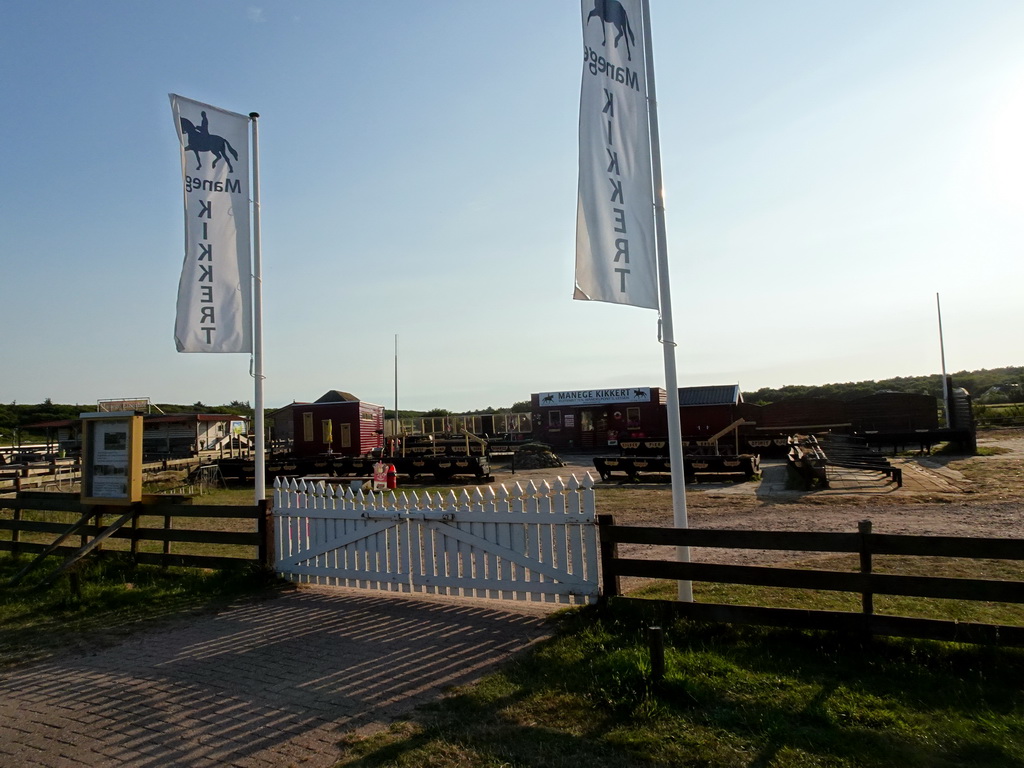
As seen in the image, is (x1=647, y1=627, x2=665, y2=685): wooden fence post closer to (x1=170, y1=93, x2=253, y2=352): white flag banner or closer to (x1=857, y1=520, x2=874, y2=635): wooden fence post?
(x1=857, y1=520, x2=874, y2=635): wooden fence post

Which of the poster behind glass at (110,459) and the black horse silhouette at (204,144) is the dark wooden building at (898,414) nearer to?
the black horse silhouette at (204,144)

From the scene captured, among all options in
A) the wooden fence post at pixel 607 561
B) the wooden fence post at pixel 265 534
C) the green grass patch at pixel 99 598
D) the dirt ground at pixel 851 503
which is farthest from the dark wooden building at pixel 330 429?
the wooden fence post at pixel 607 561

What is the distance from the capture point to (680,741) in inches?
146

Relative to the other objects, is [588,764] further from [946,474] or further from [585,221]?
[946,474]

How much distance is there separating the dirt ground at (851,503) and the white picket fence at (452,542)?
7.99 feet

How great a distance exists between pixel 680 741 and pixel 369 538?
4437 mm

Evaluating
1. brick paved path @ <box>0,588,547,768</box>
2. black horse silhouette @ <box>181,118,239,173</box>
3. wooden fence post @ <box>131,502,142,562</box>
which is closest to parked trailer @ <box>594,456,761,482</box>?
wooden fence post @ <box>131,502,142,562</box>

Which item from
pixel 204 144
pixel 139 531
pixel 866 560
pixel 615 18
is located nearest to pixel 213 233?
pixel 204 144

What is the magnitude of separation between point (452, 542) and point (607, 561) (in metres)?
1.71

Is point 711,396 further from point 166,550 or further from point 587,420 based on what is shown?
point 166,550

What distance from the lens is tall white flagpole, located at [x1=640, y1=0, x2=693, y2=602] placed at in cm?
595

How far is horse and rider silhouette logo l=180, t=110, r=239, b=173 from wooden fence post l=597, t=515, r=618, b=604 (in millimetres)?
7300

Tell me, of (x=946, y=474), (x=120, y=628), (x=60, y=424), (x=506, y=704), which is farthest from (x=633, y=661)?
(x=60, y=424)

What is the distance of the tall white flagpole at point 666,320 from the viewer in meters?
5.95
